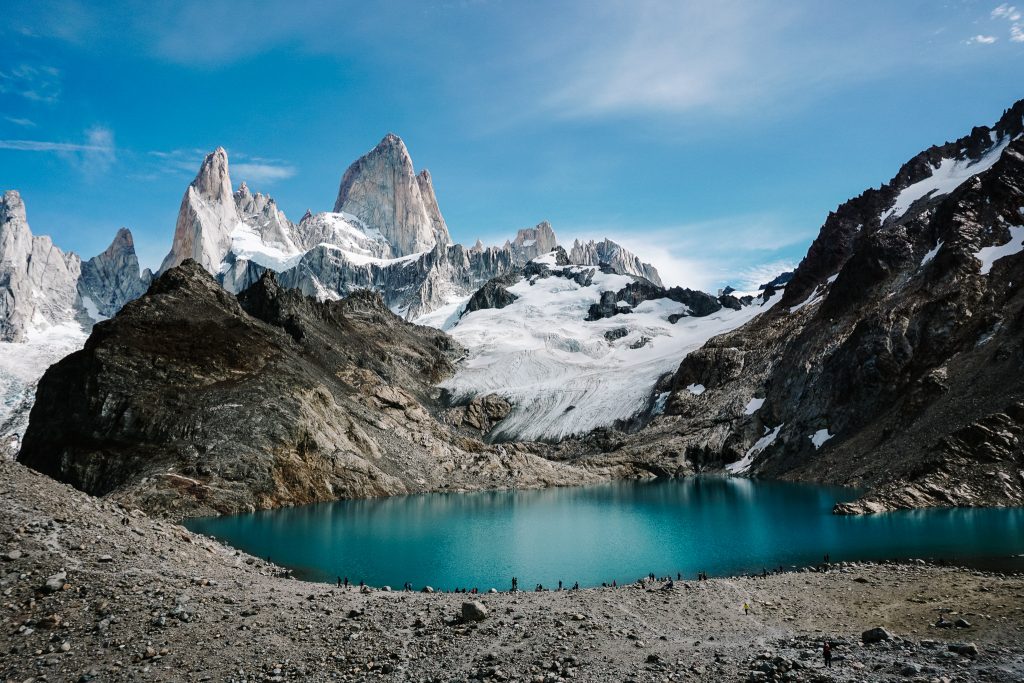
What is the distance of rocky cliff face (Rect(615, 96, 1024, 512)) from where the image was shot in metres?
66.3

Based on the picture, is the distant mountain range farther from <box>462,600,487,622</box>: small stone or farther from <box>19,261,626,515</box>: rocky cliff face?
<box>462,600,487,622</box>: small stone

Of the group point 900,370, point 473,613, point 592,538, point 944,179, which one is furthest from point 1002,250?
point 473,613

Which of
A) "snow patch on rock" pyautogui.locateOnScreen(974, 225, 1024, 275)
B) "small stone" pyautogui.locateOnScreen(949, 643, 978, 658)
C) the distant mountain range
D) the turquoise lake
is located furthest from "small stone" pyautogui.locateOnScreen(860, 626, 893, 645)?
"snow patch on rock" pyautogui.locateOnScreen(974, 225, 1024, 275)

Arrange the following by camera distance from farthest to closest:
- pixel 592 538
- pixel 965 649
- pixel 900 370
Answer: pixel 900 370 < pixel 592 538 < pixel 965 649

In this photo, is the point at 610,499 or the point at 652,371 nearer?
the point at 610,499

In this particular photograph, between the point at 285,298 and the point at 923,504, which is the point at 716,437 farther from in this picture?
the point at 285,298

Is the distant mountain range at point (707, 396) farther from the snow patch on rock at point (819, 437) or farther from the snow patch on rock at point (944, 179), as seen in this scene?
the snow patch on rock at point (944, 179)

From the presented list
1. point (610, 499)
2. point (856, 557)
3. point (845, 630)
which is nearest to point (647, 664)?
point (845, 630)

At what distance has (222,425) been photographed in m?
80.4

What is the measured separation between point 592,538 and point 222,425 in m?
46.5

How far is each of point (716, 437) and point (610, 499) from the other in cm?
4146

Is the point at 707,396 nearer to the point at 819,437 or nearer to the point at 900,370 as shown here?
the point at 819,437

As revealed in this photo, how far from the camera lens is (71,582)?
2411cm

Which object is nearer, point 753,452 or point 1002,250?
point 1002,250
